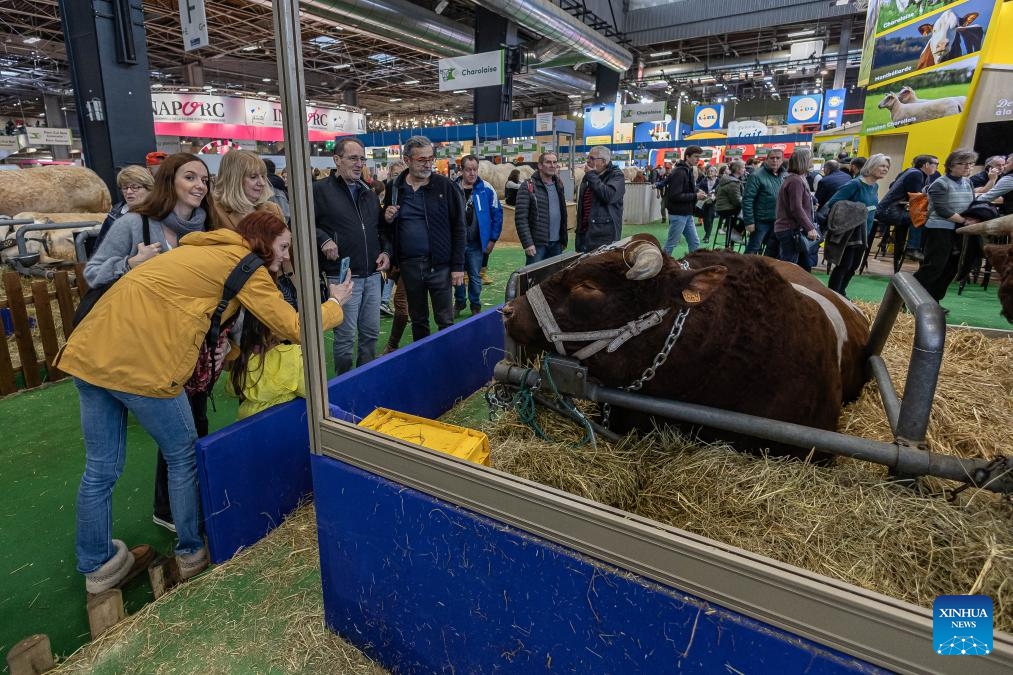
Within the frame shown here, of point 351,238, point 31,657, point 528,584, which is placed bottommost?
point 31,657

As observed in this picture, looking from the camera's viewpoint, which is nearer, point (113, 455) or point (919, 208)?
point (113, 455)

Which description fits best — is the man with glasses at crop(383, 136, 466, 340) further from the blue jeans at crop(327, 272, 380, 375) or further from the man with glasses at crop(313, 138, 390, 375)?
the blue jeans at crop(327, 272, 380, 375)

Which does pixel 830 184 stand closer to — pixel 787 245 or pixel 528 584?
pixel 787 245

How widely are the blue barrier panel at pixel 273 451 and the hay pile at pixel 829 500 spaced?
0.97 m

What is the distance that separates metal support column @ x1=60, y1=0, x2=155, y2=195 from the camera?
6.49 metres

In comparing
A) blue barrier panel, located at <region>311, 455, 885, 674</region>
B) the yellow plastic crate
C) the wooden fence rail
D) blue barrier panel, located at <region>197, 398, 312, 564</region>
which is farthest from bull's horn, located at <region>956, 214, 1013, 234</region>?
the wooden fence rail

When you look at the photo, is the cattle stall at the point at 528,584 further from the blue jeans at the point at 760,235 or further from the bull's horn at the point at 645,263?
the blue jeans at the point at 760,235

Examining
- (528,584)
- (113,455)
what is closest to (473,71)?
(113,455)

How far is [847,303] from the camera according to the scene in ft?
11.3

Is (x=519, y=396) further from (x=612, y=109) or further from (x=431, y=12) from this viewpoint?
(x=612, y=109)

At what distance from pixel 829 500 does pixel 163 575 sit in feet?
8.92

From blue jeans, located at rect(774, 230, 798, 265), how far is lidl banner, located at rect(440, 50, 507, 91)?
7.81 m

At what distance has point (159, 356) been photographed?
7.04 feet

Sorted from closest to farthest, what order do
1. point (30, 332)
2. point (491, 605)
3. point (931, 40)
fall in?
point (491, 605) < point (30, 332) < point (931, 40)
